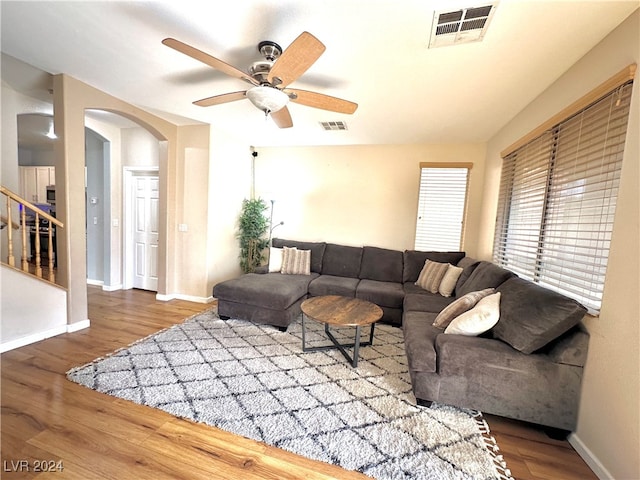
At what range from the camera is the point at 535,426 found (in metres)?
1.77

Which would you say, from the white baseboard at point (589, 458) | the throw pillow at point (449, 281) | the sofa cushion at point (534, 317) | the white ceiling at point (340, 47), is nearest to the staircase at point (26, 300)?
the white ceiling at point (340, 47)

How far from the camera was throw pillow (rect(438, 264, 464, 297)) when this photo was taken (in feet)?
10.4

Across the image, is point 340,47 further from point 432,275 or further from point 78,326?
point 78,326

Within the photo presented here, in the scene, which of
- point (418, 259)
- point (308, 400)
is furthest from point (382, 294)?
point (308, 400)

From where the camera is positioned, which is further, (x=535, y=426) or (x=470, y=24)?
(x=535, y=426)

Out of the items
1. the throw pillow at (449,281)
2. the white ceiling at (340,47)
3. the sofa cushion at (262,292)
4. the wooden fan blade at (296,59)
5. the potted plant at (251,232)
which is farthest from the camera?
the potted plant at (251,232)

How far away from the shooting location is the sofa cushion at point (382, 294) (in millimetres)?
3279

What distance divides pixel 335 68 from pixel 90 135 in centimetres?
409

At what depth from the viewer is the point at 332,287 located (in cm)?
349

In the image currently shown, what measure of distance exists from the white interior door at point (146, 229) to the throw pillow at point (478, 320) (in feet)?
14.1

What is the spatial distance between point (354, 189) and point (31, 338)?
13.7ft

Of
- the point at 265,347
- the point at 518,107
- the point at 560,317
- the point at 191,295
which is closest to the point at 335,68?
the point at 518,107

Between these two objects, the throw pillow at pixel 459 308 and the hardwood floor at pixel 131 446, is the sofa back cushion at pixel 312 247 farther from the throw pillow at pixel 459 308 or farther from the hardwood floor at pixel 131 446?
the hardwood floor at pixel 131 446

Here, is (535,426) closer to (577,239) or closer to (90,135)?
(577,239)
